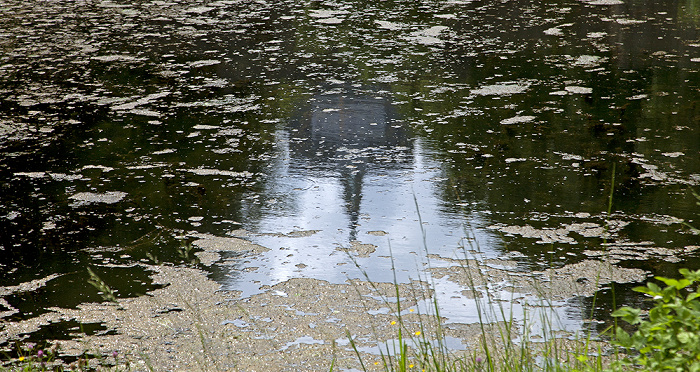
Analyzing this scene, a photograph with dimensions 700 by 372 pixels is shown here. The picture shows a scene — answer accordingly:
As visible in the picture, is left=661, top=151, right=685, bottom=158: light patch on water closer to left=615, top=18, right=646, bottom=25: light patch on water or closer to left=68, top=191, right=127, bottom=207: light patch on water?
left=68, top=191, right=127, bottom=207: light patch on water

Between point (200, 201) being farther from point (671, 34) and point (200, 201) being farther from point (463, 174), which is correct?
point (671, 34)

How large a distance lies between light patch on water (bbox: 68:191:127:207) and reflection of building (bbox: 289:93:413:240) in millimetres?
1021

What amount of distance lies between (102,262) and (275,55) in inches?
137

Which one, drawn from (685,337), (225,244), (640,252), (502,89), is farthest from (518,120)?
(685,337)

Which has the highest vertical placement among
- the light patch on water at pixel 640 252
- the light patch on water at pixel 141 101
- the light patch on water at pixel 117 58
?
the light patch on water at pixel 117 58

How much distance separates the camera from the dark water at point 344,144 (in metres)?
2.97

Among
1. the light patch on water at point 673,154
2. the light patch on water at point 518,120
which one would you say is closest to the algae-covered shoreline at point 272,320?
the light patch on water at point 673,154

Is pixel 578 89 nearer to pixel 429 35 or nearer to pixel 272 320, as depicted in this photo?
pixel 429 35

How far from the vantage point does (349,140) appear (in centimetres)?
426

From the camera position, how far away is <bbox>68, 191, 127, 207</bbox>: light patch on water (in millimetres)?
3493

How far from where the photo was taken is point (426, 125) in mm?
4406

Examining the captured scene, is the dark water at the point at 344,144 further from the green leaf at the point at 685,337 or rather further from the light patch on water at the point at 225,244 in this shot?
the green leaf at the point at 685,337

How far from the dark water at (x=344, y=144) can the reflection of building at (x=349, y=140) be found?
18 mm

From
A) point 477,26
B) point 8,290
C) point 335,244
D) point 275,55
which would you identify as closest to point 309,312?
point 335,244
